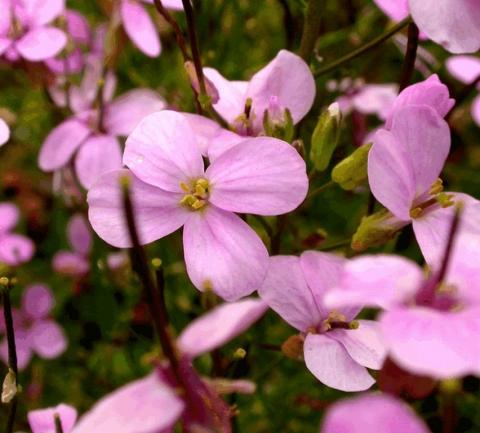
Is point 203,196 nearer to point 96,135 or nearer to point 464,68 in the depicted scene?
point 96,135

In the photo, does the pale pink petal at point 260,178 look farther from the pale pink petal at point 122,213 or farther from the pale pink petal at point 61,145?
the pale pink petal at point 61,145

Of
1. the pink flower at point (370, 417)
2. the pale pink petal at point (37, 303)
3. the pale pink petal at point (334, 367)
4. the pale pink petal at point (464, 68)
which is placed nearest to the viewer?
the pink flower at point (370, 417)

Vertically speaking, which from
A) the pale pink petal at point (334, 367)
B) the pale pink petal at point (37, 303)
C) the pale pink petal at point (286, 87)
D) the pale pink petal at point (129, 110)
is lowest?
the pale pink petal at point (37, 303)

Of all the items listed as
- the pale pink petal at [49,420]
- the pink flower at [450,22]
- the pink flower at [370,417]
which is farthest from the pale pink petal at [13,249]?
the pink flower at [370,417]

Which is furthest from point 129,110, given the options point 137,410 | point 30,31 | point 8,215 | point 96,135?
point 137,410

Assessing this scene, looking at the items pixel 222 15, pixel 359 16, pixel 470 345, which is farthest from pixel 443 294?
pixel 359 16

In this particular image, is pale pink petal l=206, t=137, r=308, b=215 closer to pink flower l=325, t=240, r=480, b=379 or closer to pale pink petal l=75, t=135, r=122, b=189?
pink flower l=325, t=240, r=480, b=379
